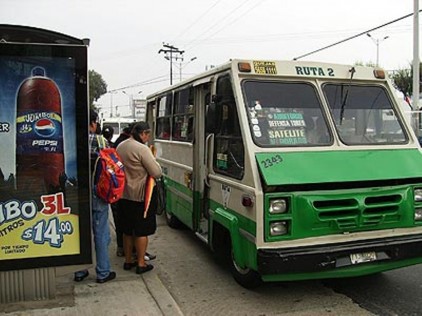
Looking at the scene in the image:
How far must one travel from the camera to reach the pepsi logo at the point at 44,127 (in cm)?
434

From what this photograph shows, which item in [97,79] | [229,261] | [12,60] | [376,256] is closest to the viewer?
[12,60]

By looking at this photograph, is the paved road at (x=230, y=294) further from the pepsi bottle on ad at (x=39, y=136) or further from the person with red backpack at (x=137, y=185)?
the pepsi bottle on ad at (x=39, y=136)

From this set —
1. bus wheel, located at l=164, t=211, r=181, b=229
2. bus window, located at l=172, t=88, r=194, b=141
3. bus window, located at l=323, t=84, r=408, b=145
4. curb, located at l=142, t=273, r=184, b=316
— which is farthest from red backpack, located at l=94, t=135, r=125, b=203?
bus wheel, located at l=164, t=211, r=181, b=229

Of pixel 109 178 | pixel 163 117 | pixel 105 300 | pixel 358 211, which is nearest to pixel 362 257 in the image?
pixel 358 211

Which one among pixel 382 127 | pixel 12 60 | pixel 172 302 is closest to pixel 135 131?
pixel 12 60

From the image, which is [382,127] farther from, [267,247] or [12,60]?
[12,60]

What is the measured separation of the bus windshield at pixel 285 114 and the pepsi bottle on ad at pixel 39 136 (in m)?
1.91

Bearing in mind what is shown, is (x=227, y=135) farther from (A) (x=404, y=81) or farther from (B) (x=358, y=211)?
(A) (x=404, y=81)

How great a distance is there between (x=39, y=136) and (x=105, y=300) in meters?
1.69

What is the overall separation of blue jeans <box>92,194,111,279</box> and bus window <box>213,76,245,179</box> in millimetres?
1380

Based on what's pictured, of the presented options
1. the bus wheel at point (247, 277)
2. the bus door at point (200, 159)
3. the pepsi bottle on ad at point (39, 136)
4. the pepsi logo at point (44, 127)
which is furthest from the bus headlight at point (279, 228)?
the pepsi logo at point (44, 127)

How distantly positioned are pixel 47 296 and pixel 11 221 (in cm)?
82

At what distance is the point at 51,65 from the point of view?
171 inches

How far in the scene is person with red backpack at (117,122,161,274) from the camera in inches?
210
